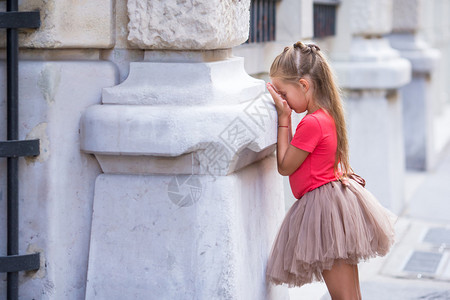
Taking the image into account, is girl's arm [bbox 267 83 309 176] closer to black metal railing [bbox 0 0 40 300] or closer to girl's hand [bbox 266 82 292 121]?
girl's hand [bbox 266 82 292 121]

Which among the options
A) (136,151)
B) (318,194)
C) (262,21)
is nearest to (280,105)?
(318,194)

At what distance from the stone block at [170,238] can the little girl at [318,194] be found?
22cm

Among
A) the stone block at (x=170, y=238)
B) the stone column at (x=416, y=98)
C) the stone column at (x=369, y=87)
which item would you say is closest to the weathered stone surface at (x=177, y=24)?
the stone block at (x=170, y=238)

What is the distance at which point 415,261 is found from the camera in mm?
5812

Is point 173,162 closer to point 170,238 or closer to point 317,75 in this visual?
point 170,238

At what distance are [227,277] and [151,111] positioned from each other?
65 centimetres

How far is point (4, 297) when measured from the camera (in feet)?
9.77

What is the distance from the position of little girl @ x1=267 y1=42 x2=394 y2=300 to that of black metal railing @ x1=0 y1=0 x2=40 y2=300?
0.97 metres

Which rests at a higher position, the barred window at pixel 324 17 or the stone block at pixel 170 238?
the barred window at pixel 324 17

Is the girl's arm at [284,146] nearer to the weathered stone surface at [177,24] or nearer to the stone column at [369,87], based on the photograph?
the weathered stone surface at [177,24]

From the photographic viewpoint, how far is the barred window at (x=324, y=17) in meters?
6.54

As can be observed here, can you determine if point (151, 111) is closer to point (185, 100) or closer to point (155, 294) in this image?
point (185, 100)

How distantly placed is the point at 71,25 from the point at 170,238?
858 millimetres

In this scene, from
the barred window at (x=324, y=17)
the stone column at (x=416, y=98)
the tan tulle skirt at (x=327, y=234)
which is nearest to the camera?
the tan tulle skirt at (x=327, y=234)
